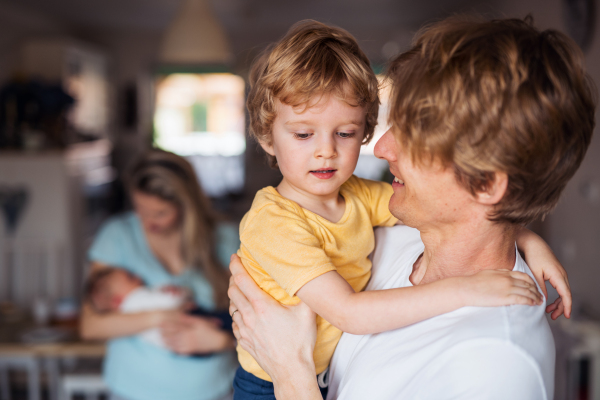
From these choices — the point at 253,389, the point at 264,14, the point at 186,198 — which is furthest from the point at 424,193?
the point at 264,14

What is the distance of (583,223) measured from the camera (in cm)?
324

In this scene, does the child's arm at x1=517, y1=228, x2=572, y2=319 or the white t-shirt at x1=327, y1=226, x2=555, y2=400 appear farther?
the child's arm at x1=517, y1=228, x2=572, y2=319

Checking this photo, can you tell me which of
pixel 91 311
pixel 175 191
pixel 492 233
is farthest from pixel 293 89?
pixel 91 311

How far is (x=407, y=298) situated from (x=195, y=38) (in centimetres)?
256

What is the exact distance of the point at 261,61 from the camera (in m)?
0.98

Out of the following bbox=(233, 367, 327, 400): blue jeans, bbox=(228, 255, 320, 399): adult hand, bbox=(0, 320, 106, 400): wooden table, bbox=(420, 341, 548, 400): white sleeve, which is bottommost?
bbox=(0, 320, 106, 400): wooden table

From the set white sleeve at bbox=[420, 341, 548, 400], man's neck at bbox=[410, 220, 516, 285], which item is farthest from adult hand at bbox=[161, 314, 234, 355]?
white sleeve at bbox=[420, 341, 548, 400]

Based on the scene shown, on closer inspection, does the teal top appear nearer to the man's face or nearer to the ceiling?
the man's face

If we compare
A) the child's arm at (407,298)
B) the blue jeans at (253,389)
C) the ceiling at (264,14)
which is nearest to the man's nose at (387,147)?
the child's arm at (407,298)

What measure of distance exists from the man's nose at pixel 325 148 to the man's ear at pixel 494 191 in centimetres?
27

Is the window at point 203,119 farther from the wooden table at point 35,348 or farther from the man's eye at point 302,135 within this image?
the man's eye at point 302,135

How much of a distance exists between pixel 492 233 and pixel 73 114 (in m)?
5.83

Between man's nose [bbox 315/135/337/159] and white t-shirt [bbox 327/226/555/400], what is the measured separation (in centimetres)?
Answer: 32

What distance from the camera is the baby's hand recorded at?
702 millimetres
